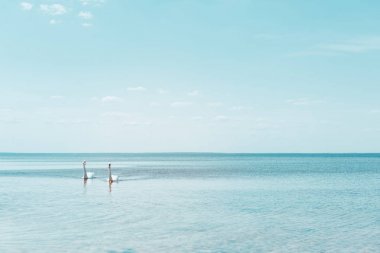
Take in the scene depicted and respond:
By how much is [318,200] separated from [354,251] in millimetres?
22512

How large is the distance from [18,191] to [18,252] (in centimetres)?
3404

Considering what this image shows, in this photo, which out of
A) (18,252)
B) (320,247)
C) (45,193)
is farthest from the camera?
(45,193)

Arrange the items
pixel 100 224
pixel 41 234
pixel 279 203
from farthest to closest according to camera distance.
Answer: pixel 279 203
pixel 100 224
pixel 41 234

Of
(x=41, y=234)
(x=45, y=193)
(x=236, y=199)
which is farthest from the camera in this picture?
(x=45, y=193)

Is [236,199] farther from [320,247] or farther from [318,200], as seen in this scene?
[320,247]

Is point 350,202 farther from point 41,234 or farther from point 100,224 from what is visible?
point 41,234

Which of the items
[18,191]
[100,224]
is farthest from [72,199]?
[100,224]

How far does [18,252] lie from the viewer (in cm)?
2197

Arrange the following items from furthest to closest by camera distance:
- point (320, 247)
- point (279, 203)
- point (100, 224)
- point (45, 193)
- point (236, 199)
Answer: point (45, 193) < point (236, 199) < point (279, 203) < point (100, 224) < point (320, 247)

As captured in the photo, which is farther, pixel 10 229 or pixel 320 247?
pixel 10 229

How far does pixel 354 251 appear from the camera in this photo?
23219 millimetres

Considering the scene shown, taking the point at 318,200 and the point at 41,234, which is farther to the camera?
the point at 318,200

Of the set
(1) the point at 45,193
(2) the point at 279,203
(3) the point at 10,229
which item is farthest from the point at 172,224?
(1) the point at 45,193

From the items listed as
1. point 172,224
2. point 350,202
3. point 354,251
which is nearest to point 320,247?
point 354,251
